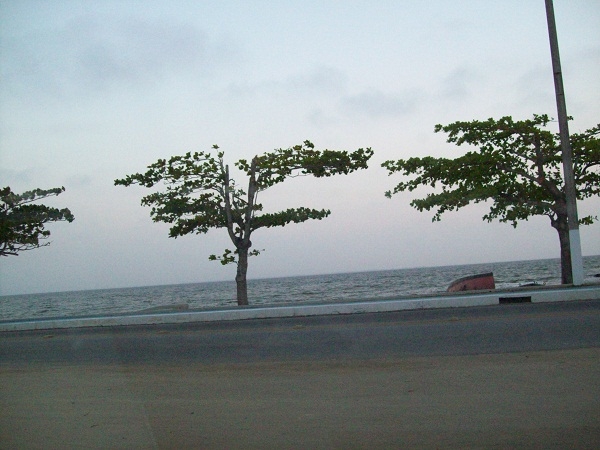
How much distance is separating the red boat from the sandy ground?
18.7 meters

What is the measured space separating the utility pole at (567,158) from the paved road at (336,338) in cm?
409

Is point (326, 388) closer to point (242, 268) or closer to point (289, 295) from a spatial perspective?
point (242, 268)

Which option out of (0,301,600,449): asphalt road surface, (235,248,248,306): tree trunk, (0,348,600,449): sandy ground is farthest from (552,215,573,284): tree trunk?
(0,348,600,449): sandy ground

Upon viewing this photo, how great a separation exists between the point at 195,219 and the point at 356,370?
16.1 meters

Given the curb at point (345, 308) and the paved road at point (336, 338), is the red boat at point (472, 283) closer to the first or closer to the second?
the curb at point (345, 308)

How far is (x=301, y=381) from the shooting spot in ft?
26.2

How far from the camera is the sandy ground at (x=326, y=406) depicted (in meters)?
5.62

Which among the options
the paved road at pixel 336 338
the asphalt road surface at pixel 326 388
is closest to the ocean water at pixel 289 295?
the paved road at pixel 336 338

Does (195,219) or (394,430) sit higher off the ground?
(195,219)

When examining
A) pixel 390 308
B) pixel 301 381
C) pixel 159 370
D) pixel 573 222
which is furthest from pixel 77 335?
pixel 573 222

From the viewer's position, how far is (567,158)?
18.7m

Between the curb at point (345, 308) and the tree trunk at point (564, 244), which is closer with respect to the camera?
the curb at point (345, 308)

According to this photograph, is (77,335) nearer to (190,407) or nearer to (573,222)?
(190,407)

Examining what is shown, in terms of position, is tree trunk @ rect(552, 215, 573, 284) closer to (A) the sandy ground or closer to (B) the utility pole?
(B) the utility pole
